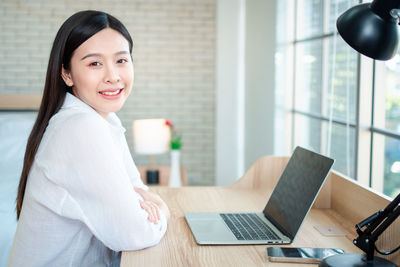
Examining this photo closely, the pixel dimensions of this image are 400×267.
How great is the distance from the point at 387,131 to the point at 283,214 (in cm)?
128

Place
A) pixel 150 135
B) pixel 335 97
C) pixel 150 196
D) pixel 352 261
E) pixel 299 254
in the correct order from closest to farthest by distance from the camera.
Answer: pixel 352 261 → pixel 299 254 → pixel 150 196 → pixel 335 97 → pixel 150 135

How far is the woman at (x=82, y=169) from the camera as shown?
4.00ft

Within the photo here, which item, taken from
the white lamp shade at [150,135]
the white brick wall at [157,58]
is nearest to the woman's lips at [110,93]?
the white lamp shade at [150,135]

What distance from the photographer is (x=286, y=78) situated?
4.22 metres

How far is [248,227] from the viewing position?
4.75 feet

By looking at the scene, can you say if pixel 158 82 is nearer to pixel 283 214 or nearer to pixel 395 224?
pixel 283 214

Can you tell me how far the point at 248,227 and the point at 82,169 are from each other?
0.52 meters

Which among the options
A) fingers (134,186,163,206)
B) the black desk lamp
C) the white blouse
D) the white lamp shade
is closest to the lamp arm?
the black desk lamp

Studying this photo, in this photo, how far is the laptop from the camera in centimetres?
134

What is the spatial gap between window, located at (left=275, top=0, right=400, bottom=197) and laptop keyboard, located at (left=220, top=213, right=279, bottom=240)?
1180 millimetres

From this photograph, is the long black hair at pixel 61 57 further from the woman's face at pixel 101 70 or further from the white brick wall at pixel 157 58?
the white brick wall at pixel 157 58

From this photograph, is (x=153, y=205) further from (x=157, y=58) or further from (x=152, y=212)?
(x=157, y=58)

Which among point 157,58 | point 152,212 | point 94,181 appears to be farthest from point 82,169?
point 157,58

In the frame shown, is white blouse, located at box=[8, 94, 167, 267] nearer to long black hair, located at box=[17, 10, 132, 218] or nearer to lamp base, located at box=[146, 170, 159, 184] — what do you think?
long black hair, located at box=[17, 10, 132, 218]
